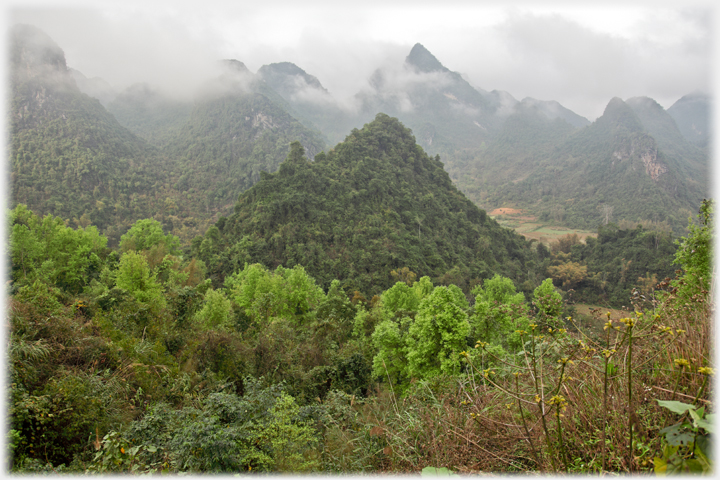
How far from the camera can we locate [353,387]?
14.5 meters

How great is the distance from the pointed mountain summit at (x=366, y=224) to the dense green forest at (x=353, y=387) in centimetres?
2306

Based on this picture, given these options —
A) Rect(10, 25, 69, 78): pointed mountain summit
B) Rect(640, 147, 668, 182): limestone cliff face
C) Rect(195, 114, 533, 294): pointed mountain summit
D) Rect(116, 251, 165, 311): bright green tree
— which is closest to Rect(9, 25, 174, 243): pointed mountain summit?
Rect(10, 25, 69, 78): pointed mountain summit

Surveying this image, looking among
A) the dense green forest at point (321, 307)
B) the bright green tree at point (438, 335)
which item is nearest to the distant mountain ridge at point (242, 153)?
the dense green forest at point (321, 307)

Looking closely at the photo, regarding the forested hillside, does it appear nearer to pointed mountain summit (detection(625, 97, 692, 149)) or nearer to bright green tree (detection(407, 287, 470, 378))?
pointed mountain summit (detection(625, 97, 692, 149))

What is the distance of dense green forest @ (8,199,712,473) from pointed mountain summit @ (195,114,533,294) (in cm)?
2306

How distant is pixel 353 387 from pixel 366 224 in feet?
117

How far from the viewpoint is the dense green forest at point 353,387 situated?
2.96m

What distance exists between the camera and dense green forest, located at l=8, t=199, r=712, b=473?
2.96 m

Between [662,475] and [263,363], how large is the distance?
478 inches

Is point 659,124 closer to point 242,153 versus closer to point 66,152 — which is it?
point 242,153

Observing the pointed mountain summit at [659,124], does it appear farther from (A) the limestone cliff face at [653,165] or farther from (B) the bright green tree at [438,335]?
(B) the bright green tree at [438,335]

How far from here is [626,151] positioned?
5266 inches

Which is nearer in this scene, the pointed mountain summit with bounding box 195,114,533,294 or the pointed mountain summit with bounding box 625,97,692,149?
the pointed mountain summit with bounding box 195,114,533,294

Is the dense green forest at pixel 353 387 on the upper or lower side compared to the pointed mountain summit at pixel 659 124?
lower
